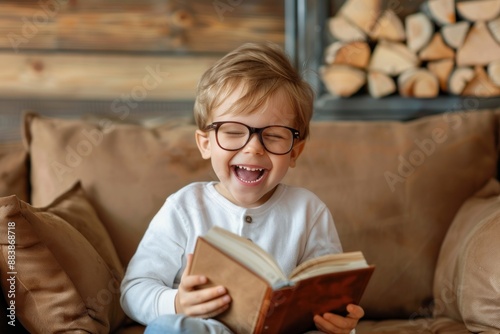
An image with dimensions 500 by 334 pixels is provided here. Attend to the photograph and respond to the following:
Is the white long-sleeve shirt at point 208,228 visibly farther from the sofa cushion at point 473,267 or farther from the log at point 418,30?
the log at point 418,30

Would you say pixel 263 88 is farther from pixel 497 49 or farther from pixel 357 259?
pixel 497 49

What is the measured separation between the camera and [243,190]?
4.95ft

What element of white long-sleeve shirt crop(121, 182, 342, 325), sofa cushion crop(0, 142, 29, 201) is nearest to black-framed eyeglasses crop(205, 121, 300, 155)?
white long-sleeve shirt crop(121, 182, 342, 325)

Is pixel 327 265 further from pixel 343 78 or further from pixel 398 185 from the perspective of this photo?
pixel 343 78

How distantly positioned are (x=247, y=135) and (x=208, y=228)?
248 millimetres

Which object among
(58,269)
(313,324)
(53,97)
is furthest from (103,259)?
(53,97)

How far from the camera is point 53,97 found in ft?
8.05

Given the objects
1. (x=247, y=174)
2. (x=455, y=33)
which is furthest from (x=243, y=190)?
(x=455, y=33)

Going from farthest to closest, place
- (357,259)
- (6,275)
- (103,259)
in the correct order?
(103,259) < (6,275) < (357,259)

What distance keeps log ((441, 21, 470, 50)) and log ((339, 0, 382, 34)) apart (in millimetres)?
254

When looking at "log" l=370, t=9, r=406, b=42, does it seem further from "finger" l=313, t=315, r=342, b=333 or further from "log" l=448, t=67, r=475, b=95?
"finger" l=313, t=315, r=342, b=333

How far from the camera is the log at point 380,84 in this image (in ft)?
8.10

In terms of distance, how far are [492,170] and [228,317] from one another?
3.72ft

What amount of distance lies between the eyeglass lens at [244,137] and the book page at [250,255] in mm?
300
